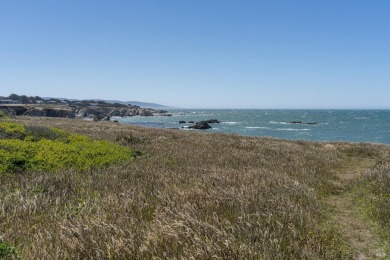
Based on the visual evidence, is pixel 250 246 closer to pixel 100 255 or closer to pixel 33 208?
pixel 100 255

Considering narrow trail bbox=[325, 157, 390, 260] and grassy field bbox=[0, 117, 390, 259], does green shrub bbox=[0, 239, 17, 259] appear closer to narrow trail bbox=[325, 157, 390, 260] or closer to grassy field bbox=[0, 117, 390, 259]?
grassy field bbox=[0, 117, 390, 259]

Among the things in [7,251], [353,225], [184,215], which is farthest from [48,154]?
[353,225]

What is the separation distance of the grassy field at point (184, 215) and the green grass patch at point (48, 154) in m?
0.25

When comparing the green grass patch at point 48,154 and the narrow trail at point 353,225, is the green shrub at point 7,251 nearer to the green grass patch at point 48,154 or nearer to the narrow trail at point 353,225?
the narrow trail at point 353,225

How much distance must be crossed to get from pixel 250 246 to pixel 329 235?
2231 mm

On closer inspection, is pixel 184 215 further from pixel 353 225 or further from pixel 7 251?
pixel 353 225

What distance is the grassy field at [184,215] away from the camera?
483cm

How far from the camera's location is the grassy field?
4828 mm

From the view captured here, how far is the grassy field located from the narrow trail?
0.02 meters

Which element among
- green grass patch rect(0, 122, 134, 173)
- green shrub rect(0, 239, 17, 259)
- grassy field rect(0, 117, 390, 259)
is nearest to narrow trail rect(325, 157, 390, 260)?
grassy field rect(0, 117, 390, 259)

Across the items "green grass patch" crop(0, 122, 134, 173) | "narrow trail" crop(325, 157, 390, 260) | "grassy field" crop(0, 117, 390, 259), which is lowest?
"narrow trail" crop(325, 157, 390, 260)

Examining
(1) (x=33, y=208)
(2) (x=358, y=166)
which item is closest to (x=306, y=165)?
(2) (x=358, y=166)

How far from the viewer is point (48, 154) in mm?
12062

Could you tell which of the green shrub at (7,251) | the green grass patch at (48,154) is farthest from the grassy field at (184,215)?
the green grass patch at (48,154)
